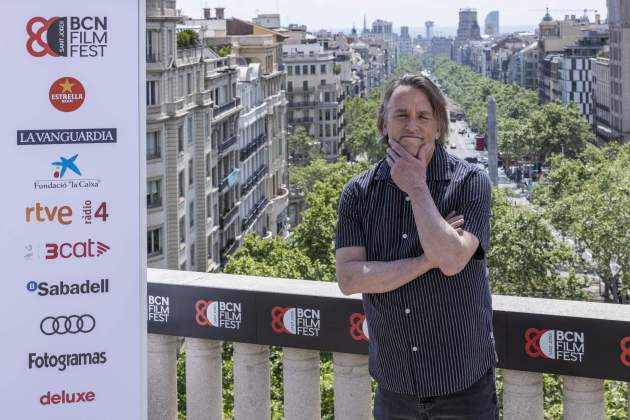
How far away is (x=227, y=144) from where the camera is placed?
6091 centimetres

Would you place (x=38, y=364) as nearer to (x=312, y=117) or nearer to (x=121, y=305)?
(x=121, y=305)

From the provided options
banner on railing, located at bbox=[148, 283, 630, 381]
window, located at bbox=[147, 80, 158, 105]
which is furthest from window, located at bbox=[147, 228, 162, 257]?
banner on railing, located at bbox=[148, 283, 630, 381]

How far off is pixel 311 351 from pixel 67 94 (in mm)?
1915

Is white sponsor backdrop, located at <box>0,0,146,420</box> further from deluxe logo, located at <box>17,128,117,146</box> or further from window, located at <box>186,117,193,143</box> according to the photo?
window, located at <box>186,117,193,143</box>

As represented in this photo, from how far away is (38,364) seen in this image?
16.9ft

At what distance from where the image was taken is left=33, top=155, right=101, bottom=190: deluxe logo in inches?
199

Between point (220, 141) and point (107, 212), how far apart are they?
54439 mm

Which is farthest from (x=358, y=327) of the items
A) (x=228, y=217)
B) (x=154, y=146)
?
(x=228, y=217)

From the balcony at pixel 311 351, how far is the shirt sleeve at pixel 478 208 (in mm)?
1037

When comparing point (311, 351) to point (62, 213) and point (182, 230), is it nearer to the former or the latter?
point (62, 213)

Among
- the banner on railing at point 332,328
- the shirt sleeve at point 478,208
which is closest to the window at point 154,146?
the banner on railing at point 332,328

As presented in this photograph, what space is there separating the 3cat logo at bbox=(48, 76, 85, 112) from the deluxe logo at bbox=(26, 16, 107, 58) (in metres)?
0.12

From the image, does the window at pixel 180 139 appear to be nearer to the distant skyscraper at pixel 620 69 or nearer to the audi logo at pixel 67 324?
the audi logo at pixel 67 324

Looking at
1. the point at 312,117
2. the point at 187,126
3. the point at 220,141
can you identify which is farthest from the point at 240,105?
the point at 312,117
